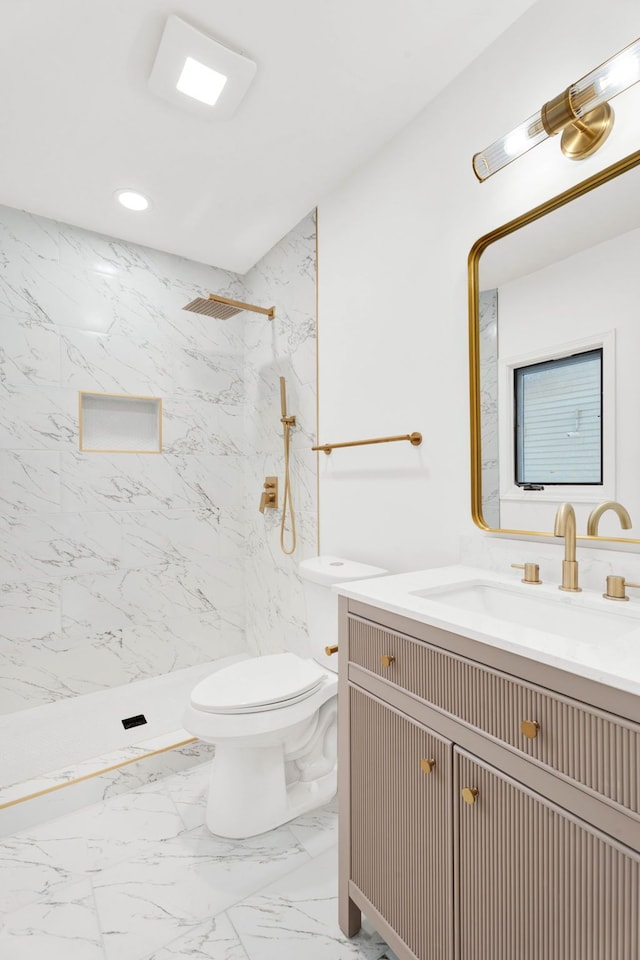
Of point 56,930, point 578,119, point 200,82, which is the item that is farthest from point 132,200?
point 56,930

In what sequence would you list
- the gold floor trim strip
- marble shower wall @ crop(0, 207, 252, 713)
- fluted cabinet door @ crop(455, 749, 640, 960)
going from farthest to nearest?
marble shower wall @ crop(0, 207, 252, 713) → the gold floor trim strip → fluted cabinet door @ crop(455, 749, 640, 960)

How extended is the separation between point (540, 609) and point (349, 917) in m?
0.92

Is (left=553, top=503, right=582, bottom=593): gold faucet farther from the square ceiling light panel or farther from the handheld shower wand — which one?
the square ceiling light panel

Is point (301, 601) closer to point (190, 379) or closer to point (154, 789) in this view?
point (154, 789)

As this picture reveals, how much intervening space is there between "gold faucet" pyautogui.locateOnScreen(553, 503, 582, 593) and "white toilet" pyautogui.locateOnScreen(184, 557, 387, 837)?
2.28 feet

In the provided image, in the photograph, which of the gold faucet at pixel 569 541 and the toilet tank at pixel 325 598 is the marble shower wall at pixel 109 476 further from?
A: the gold faucet at pixel 569 541

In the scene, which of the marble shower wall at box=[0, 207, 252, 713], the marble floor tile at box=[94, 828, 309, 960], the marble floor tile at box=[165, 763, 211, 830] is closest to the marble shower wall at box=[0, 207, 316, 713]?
the marble shower wall at box=[0, 207, 252, 713]

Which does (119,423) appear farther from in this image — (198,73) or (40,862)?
(40,862)

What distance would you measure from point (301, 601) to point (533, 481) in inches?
56.1

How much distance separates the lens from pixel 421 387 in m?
1.67

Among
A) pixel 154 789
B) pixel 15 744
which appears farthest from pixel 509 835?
pixel 15 744

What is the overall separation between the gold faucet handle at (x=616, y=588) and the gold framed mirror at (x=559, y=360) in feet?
0.36

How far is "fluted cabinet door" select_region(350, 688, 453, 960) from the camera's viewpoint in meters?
0.96

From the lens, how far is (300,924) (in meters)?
1.26
